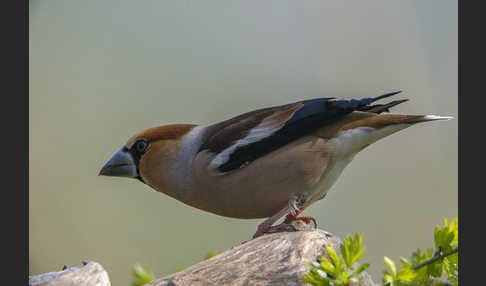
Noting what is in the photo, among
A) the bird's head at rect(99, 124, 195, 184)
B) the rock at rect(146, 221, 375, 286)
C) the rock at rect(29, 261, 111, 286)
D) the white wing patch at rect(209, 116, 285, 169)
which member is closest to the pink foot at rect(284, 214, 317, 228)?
the white wing patch at rect(209, 116, 285, 169)

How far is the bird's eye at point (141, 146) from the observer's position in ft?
10.6

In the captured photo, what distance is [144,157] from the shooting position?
3.21 m

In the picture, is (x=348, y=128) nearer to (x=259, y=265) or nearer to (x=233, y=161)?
(x=233, y=161)

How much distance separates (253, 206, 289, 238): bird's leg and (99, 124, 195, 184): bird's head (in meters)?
0.82

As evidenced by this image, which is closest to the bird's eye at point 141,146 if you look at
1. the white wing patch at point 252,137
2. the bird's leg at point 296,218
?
the white wing patch at point 252,137

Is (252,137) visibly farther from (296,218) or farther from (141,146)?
(141,146)

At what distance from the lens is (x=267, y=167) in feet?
9.32

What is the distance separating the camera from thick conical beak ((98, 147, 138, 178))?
10.6 feet

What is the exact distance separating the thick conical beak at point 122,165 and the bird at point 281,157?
318mm

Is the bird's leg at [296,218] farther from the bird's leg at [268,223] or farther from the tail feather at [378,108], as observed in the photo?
the tail feather at [378,108]

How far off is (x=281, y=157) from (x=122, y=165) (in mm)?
1113

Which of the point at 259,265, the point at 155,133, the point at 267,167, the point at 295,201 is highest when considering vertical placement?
the point at 155,133

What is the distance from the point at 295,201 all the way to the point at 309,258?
81 centimetres

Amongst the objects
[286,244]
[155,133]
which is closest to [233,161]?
[155,133]
